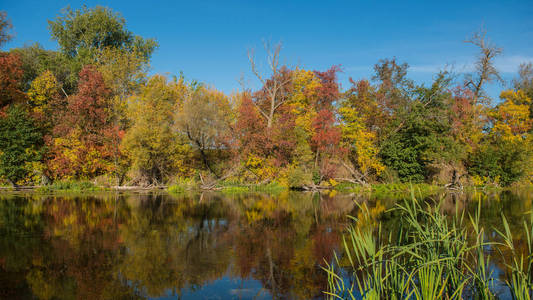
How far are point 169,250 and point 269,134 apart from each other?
634 inches

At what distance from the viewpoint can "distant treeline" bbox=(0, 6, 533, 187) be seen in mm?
22281

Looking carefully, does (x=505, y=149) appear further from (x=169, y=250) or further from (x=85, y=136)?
(x=85, y=136)

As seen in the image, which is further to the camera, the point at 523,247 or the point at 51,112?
the point at 51,112

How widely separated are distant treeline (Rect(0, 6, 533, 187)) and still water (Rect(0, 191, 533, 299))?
28.1 feet

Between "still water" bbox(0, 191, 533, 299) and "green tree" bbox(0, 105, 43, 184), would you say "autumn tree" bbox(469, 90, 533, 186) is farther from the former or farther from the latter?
"green tree" bbox(0, 105, 43, 184)

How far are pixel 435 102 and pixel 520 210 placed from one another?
1211 cm

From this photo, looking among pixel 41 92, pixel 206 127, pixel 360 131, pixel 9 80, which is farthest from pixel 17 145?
pixel 360 131

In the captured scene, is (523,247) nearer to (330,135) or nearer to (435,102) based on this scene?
(330,135)

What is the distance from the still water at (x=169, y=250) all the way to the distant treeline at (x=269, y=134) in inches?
337

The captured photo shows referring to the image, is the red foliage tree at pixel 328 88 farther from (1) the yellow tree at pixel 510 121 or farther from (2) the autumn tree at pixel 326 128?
(1) the yellow tree at pixel 510 121

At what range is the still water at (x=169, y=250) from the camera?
5.59m

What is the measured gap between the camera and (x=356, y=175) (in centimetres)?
2547

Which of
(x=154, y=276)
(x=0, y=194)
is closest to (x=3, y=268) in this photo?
(x=154, y=276)

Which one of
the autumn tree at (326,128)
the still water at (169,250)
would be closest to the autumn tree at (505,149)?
the autumn tree at (326,128)
